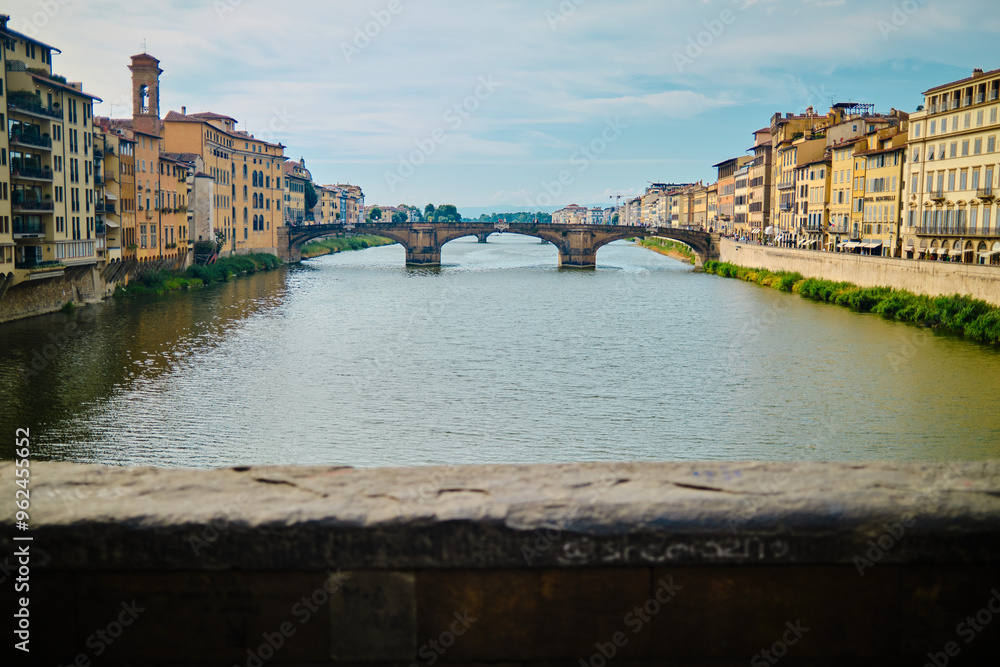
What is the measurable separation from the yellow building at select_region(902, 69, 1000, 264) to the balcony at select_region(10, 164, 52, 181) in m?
35.6

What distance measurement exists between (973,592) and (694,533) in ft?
2.48

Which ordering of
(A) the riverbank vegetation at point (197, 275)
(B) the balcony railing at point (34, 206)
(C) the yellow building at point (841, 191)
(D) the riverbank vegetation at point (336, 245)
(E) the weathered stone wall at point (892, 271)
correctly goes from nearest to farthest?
(E) the weathered stone wall at point (892, 271), (B) the balcony railing at point (34, 206), (A) the riverbank vegetation at point (197, 275), (C) the yellow building at point (841, 191), (D) the riverbank vegetation at point (336, 245)

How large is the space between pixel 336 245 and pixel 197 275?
4944cm

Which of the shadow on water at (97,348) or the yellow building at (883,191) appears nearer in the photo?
the shadow on water at (97,348)

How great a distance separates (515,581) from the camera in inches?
94.1

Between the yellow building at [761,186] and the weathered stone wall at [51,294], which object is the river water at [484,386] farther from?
the yellow building at [761,186]

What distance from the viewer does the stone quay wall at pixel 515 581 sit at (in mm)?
2363

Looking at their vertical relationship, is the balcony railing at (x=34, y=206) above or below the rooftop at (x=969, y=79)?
below

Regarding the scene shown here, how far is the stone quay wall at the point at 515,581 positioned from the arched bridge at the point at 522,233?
240 feet

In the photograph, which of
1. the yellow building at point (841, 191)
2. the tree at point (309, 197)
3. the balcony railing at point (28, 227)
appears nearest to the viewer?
the balcony railing at point (28, 227)

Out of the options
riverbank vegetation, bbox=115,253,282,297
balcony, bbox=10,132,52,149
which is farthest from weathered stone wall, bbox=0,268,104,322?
balcony, bbox=10,132,52,149

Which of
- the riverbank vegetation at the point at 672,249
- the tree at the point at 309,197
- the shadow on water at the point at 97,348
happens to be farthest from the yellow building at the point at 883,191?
the tree at the point at 309,197

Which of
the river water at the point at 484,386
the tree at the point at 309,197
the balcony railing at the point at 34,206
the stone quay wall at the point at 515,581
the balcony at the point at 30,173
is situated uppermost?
the tree at the point at 309,197

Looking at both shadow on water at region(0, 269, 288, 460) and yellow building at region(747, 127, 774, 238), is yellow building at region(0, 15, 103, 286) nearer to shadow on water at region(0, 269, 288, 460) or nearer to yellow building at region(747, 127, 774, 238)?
shadow on water at region(0, 269, 288, 460)
